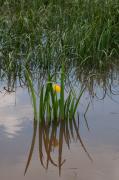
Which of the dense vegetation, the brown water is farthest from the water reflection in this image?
the dense vegetation

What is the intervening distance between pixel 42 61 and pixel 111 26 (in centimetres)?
117

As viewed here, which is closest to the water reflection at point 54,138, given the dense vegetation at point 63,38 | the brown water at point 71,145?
the brown water at point 71,145

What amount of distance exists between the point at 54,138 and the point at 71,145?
249mm

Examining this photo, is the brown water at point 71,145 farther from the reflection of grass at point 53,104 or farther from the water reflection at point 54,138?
the reflection of grass at point 53,104

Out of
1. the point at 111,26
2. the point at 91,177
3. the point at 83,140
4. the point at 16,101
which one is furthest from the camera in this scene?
the point at 111,26

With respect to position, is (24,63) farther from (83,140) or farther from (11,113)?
(83,140)

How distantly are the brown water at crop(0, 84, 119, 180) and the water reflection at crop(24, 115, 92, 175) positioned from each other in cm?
2

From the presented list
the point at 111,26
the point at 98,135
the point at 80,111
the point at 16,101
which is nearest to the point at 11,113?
the point at 16,101

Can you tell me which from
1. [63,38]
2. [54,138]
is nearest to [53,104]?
[54,138]

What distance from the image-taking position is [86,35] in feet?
22.4

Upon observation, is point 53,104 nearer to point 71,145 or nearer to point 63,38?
point 71,145

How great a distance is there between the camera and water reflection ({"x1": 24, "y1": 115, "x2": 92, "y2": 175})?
175 inches

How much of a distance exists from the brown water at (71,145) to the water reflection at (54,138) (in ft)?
0.07

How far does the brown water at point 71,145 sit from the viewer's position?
13.6 ft
